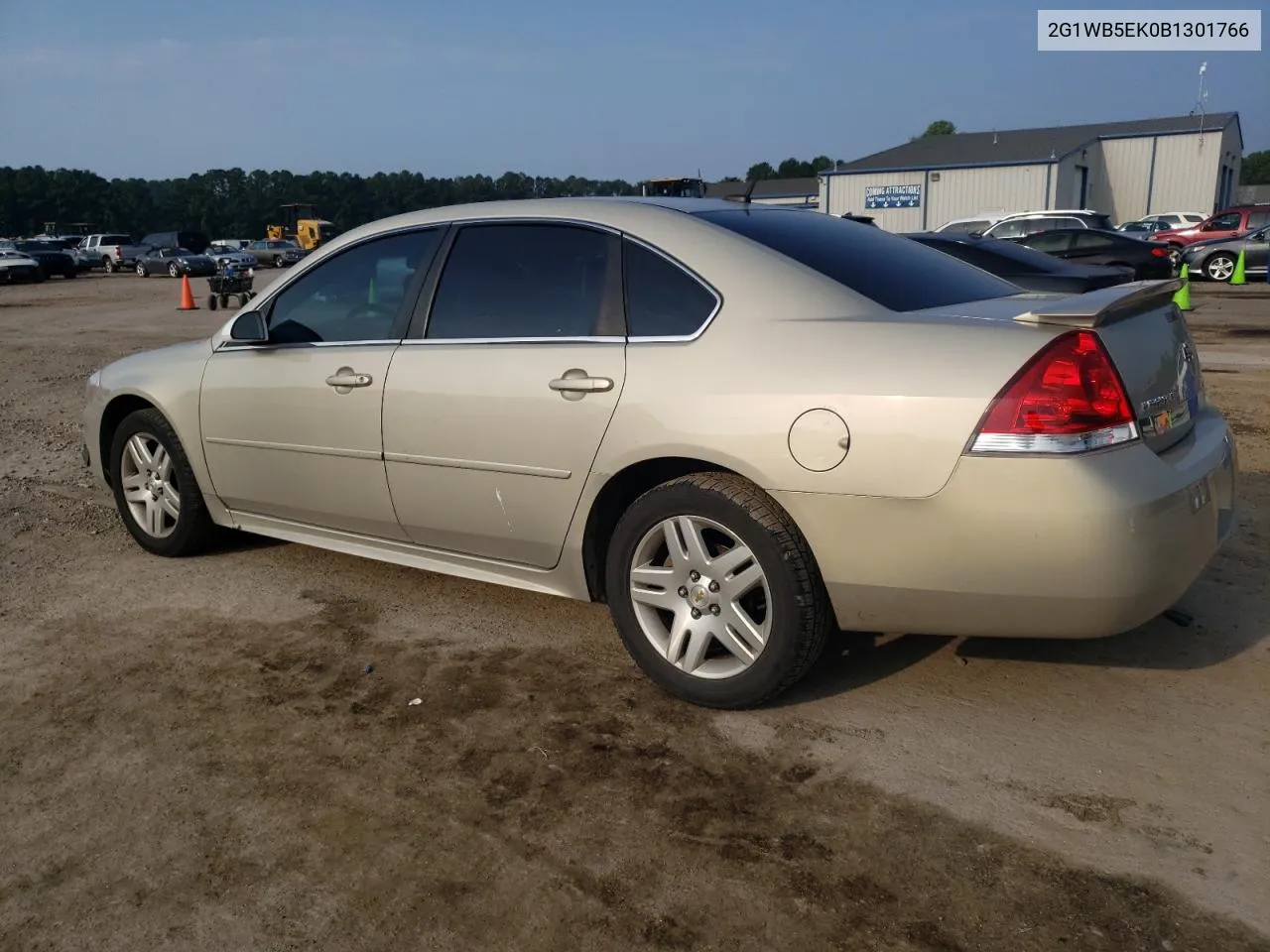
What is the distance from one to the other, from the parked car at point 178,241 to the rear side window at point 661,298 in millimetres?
44057

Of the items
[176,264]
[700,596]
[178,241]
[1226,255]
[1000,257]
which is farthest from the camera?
[178,241]

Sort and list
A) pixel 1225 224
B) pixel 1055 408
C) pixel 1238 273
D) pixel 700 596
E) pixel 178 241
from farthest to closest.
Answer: pixel 178 241 → pixel 1225 224 → pixel 1238 273 → pixel 700 596 → pixel 1055 408

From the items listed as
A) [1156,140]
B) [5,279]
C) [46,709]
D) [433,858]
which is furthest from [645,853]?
[1156,140]

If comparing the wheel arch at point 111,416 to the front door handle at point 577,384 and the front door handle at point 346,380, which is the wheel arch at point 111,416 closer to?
the front door handle at point 346,380

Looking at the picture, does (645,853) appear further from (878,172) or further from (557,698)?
(878,172)

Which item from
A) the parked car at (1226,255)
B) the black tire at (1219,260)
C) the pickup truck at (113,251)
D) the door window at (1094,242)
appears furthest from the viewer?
the pickup truck at (113,251)

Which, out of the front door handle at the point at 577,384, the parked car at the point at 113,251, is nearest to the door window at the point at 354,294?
the front door handle at the point at 577,384

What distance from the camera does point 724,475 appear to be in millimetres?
3180

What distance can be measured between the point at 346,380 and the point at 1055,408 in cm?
257

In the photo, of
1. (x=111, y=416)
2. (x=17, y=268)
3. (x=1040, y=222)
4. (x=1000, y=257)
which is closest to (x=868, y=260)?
(x=111, y=416)

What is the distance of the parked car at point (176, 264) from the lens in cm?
3894

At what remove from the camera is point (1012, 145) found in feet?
152

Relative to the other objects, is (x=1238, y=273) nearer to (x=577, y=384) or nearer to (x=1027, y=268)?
(x=1027, y=268)

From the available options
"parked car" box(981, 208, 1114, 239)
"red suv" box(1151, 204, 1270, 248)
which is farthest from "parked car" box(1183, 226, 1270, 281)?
"red suv" box(1151, 204, 1270, 248)
